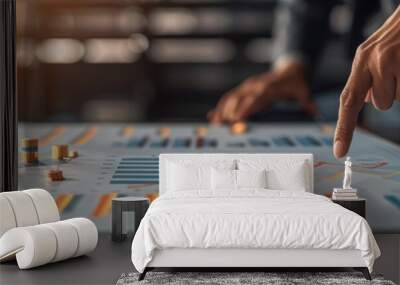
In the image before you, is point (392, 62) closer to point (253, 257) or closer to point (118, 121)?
point (253, 257)

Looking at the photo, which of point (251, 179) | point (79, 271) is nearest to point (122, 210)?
point (251, 179)

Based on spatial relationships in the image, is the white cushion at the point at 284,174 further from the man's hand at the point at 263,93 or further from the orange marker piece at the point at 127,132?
the orange marker piece at the point at 127,132

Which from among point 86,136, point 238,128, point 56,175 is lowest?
point 56,175

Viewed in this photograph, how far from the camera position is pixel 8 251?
18.6 ft

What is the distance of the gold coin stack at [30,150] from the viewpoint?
24.4ft

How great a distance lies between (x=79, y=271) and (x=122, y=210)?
1301mm

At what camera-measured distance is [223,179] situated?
677 cm

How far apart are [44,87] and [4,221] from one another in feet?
6.46

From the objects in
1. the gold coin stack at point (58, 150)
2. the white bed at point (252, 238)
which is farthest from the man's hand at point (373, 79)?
the gold coin stack at point (58, 150)

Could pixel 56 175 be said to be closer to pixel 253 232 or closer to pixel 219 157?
pixel 219 157

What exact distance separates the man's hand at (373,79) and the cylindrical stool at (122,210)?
6.07 feet

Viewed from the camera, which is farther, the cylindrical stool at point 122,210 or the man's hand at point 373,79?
the cylindrical stool at point 122,210

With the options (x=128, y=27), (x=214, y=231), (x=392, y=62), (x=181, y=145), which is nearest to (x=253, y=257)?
(x=214, y=231)

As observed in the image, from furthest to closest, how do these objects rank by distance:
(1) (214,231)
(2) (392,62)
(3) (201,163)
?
1. (3) (201,163)
2. (2) (392,62)
3. (1) (214,231)
